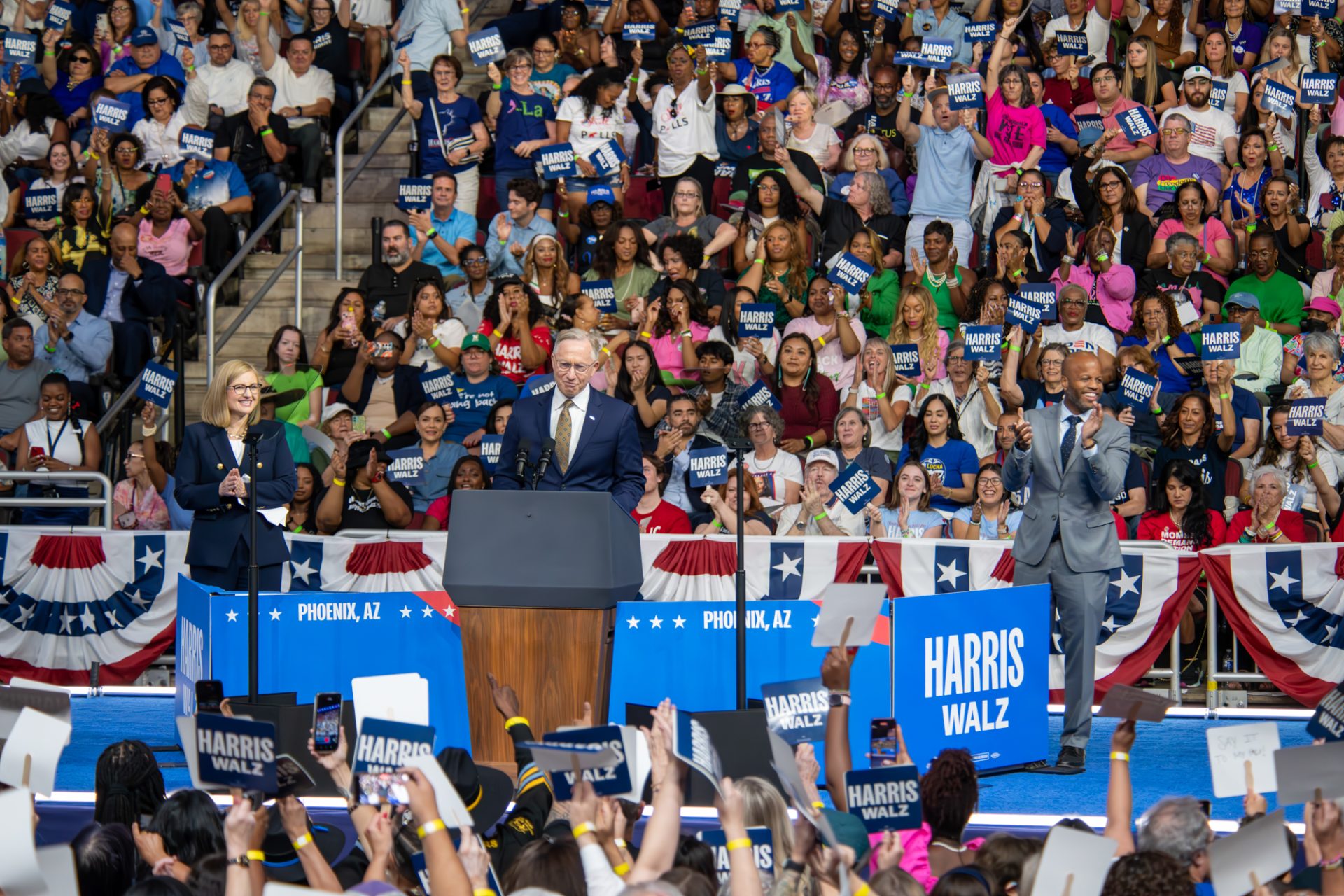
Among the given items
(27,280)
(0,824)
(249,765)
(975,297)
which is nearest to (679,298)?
(975,297)

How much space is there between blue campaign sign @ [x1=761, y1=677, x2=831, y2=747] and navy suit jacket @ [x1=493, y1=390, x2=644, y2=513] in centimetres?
187

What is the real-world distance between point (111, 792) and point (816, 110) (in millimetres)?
9845

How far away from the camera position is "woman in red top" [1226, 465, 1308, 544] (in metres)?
10.2

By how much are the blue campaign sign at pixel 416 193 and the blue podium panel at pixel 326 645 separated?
536 centimetres

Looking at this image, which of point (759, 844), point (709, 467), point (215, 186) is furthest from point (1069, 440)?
point (215, 186)

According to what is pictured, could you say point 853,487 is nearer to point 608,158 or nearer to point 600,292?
point 600,292

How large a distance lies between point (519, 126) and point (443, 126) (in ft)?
1.97

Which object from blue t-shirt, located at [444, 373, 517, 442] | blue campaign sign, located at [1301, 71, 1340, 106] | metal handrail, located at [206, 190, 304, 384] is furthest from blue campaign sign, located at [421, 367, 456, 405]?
blue campaign sign, located at [1301, 71, 1340, 106]

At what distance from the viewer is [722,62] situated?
554 inches

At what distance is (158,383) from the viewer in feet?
36.2

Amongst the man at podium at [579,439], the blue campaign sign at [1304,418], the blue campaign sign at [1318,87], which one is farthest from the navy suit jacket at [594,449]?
the blue campaign sign at [1318,87]

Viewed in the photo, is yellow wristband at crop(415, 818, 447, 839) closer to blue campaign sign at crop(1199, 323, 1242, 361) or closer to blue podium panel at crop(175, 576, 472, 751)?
blue podium panel at crop(175, 576, 472, 751)

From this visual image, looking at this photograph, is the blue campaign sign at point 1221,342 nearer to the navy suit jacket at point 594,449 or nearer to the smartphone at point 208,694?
the navy suit jacket at point 594,449

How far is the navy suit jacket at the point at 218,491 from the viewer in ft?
26.5
